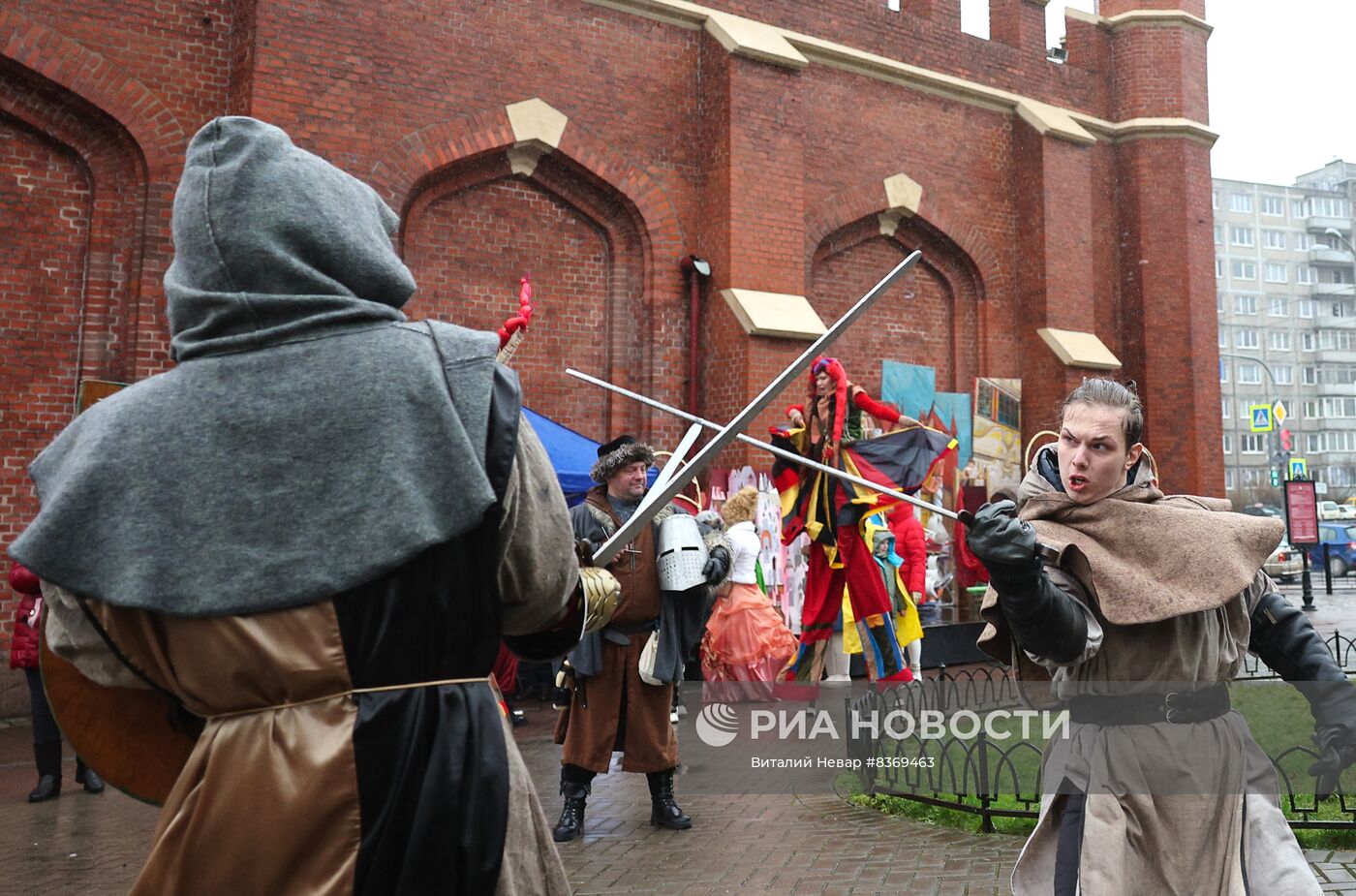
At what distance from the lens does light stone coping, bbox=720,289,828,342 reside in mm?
12680

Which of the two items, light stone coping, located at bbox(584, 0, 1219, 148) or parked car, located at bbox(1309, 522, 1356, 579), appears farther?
parked car, located at bbox(1309, 522, 1356, 579)

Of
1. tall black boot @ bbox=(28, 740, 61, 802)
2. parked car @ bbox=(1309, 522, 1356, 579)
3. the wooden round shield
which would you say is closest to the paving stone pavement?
tall black boot @ bbox=(28, 740, 61, 802)

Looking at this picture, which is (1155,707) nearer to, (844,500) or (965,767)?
(965,767)

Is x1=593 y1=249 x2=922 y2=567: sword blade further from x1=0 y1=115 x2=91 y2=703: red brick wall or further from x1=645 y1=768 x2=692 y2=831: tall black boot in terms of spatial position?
x1=0 y1=115 x2=91 y2=703: red brick wall

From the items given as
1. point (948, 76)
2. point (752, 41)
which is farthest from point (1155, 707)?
Result: point (948, 76)

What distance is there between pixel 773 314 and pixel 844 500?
4.69m

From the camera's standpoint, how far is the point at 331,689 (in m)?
1.83

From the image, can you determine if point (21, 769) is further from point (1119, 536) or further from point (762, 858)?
point (1119, 536)

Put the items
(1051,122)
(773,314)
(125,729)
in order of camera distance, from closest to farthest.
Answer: (125,729) → (773,314) → (1051,122)

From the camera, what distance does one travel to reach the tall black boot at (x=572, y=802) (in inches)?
227

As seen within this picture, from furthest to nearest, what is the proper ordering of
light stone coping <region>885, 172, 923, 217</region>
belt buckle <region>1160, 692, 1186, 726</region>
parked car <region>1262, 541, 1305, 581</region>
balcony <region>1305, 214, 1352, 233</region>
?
balcony <region>1305, 214, 1352, 233</region>, parked car <region>1262, 541, 1305, 581</region>, light stone coping <region>885, 172, 923, 217</region>, belt buckle <region>1160, 692, 1186, 726</region>

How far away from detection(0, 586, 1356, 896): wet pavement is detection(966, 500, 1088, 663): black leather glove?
2.54 metres

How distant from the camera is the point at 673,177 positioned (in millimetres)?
13500

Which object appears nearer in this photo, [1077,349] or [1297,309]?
[1077,349]
